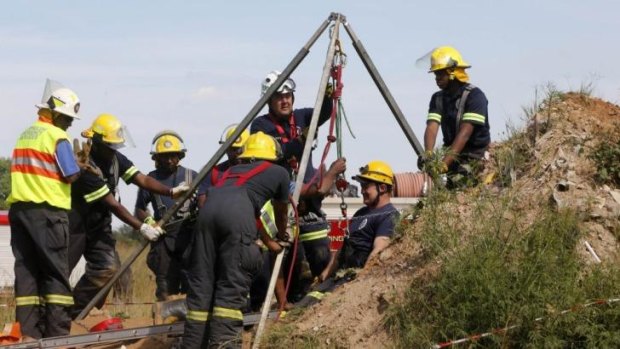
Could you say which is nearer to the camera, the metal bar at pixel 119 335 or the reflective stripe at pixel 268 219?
the metal bar at pixel 119 335

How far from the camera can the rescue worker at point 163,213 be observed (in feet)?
38.6

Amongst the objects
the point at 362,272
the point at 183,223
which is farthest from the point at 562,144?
the point at 183,223

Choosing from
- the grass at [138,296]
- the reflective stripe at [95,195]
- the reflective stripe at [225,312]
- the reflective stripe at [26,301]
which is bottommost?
the grass at [138,296]

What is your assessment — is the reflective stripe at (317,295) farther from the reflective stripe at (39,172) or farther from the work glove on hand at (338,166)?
the reflective stripe at (39,172)

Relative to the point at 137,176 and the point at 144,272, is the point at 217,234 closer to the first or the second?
the point at 137,176

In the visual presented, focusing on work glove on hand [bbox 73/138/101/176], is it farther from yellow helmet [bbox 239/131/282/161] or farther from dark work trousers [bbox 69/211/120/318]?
yellow helmet [bbox 239/131/282/161]

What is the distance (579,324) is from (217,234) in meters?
3.01

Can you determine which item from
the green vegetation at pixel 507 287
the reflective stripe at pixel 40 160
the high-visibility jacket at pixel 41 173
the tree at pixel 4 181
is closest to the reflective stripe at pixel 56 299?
the high-visibility jacket at pixel 41 173

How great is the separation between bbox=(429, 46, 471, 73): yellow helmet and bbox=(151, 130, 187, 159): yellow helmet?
3.38 m

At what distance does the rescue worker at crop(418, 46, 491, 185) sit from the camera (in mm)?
10148

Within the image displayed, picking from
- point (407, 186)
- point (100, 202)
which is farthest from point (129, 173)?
point (407, 186)

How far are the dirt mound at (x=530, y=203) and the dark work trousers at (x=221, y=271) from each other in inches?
21.9

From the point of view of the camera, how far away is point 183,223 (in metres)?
11.7

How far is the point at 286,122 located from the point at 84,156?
2.00 metres
